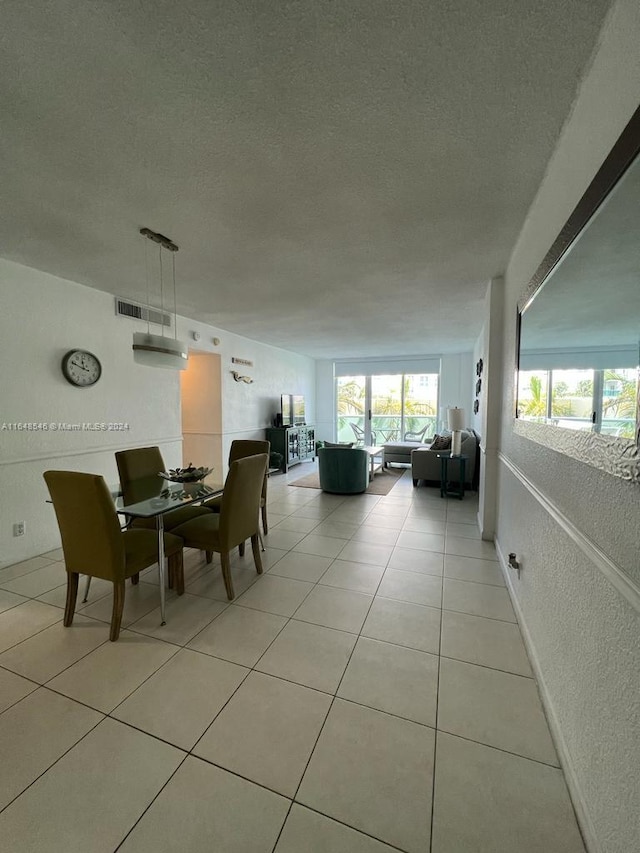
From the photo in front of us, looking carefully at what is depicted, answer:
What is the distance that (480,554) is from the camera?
301 cm

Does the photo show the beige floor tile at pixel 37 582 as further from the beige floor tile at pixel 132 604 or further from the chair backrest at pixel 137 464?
the chair backrest at pixel 137 464

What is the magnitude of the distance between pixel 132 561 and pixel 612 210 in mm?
2586

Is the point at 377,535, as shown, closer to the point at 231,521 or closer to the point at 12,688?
the point at 231,521

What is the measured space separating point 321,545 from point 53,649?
2.01 m

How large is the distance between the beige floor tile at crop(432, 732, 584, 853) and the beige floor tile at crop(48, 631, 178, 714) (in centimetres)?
137

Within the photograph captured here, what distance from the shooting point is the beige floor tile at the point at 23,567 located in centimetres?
266

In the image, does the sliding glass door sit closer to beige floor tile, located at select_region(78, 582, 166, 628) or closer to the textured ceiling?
the textured ceiling

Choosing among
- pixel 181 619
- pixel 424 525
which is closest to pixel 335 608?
pixel 181 619

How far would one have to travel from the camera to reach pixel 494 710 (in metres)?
1.48

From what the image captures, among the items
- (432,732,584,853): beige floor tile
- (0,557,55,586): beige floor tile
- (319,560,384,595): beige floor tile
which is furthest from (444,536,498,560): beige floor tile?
(0,557,55,586): beige floor tile

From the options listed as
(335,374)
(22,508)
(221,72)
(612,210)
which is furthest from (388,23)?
(335,374)

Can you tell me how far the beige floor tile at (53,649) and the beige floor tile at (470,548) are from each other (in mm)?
2681

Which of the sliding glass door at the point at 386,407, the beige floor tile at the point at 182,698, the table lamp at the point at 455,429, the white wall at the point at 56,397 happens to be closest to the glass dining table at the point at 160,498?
the beige floor tile at the point at 182,698

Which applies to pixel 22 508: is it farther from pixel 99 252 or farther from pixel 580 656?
pixel 580 656
